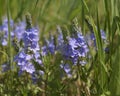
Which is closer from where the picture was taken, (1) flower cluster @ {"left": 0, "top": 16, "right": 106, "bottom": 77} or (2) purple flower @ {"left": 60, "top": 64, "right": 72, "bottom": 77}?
(1) flower cluster @ {"left": 0, "top": 16, "right": 106, "bottom": 77}

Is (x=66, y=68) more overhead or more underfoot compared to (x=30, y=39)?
more underfoot

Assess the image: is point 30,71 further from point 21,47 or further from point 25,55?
point 21,47

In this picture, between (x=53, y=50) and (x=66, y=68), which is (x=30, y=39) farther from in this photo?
(x=53, y=50)

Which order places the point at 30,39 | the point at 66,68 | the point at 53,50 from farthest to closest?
the point at 53,50, the point at 66,68, the point at 30,39

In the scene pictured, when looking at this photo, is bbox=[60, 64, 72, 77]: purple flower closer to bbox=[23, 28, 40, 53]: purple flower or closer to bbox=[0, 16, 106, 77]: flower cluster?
bbox=[0, 16, 106, 77]: flower cluster

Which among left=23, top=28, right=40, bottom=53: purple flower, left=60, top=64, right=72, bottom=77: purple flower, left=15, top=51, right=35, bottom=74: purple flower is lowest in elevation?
left=60, top=64, right=72, bottom=77: purple flower

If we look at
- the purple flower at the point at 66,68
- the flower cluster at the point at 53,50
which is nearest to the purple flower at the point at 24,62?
the flower cluster at the point at 53,50

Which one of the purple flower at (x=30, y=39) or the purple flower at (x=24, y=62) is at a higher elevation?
the purple flower at (x=30, y=39)

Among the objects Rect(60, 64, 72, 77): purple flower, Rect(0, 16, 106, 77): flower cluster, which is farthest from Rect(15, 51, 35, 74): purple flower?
Rect(60, 64, 72, 77): purple flower

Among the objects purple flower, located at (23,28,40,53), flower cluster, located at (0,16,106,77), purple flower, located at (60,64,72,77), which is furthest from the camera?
purple flower, located at (60,64,72,77)

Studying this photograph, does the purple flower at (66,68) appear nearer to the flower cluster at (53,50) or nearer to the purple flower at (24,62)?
the flower cluster at (53,50)

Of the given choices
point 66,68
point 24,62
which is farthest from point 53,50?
point 24,62

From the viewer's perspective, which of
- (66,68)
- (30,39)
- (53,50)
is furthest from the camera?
(53,50)
